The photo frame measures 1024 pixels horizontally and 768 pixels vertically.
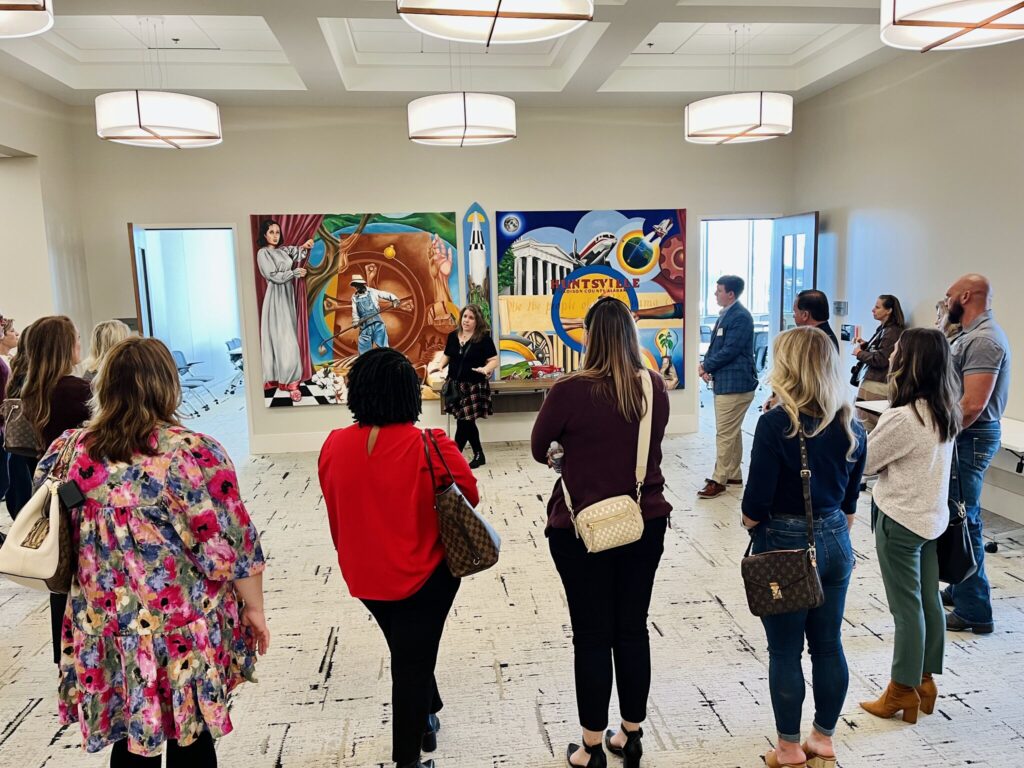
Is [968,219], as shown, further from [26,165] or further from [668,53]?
[26,165]

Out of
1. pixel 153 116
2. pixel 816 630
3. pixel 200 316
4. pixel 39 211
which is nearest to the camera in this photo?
pixel 816 630

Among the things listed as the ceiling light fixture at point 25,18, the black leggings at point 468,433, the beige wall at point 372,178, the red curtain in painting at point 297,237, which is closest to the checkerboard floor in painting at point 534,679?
the black leggings at point 468,433

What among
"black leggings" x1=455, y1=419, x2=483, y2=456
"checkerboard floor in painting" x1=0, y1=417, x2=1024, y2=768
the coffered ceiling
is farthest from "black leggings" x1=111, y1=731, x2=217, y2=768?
"black leggings" x1=455, y1=419, x2=483, y2=456

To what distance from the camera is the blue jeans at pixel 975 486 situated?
10.7ft

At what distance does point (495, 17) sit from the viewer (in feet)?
10.8

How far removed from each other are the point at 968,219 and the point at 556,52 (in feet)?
11.5

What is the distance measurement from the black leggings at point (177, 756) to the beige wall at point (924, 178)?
16.9 feet

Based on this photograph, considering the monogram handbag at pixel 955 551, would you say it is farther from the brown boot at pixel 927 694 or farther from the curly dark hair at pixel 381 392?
the curly dark hair at pixel 381 392

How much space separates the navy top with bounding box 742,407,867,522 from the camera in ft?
7.14

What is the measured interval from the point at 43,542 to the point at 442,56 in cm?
577

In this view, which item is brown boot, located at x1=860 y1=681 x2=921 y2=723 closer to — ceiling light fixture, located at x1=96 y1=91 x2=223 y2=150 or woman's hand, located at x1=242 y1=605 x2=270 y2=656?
woman's hand, located at x1=242 y1=605 x2=270 y2=656

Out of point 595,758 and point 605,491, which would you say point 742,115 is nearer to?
point 605,491

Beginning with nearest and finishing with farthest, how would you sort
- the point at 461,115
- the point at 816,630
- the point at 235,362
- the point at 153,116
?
the point at 816,630, the point at 153,116, the point at 461,115, the point at 235,362

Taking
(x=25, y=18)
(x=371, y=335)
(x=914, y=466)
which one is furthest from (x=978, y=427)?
(x=371, y=335)
